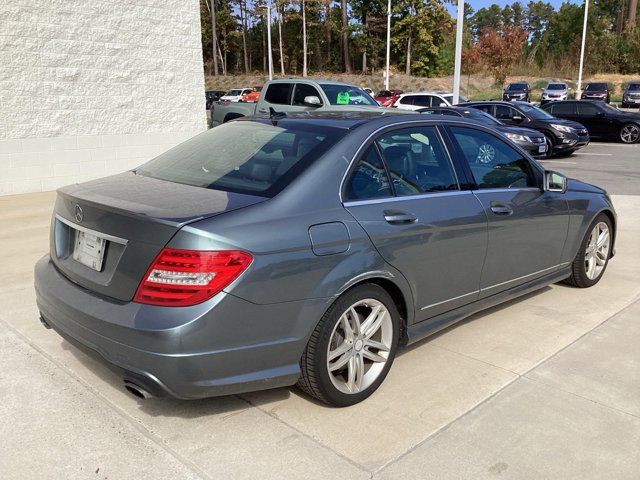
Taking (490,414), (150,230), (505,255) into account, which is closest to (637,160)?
(505,255)

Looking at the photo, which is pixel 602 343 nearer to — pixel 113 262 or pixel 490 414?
pixel 490 414

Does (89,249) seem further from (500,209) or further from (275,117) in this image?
(500,209)

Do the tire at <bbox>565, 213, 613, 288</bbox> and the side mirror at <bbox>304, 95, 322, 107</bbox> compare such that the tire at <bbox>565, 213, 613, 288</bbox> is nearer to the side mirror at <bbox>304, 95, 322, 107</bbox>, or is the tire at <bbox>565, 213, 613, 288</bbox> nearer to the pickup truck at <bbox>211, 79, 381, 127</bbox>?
the pickup truck at <bbox>211, 79, 381, 127</bbox>

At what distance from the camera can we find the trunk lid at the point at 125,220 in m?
2.74

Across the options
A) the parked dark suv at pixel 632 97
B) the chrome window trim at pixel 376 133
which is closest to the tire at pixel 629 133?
the chrome window trim at pixel 376 133

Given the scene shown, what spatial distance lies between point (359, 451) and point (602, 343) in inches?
86.6

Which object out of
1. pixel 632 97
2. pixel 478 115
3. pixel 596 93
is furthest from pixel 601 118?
pixel 596 93

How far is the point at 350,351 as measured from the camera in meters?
3.21

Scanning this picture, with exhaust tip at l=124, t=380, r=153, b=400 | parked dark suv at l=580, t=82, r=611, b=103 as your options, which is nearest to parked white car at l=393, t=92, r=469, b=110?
exhaust tip at l=124, t=380, r=153, b=400

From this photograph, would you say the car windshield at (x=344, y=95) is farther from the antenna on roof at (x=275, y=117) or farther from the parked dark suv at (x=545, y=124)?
the antenna on roof at (x=275, y=117)

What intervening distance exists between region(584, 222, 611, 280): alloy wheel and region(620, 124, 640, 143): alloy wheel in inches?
643

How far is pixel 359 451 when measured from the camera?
284 centimetres

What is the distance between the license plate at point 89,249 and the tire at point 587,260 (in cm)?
385

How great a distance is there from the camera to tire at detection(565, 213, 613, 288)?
5062 millimetres
